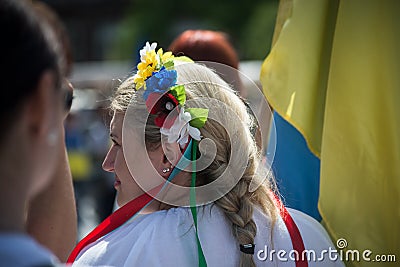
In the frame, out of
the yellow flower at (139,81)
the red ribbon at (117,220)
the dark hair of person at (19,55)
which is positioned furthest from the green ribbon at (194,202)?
the dark hair of person at (19,55)

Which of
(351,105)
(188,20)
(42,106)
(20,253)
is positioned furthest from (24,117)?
(188,20)

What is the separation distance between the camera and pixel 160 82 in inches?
A: 70.7

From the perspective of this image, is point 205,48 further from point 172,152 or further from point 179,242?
point 179,242

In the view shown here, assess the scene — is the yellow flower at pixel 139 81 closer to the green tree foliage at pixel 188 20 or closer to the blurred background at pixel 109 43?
the blurred background at pixel 109 43

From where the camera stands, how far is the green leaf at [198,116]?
1777 millimetres

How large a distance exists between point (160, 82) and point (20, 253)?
921mm

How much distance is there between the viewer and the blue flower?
1.80 meters

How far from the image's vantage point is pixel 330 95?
6.75 ft

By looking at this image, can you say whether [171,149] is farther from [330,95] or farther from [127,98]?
[330,95]

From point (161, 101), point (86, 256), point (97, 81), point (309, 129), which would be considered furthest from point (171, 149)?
point (97, 81)

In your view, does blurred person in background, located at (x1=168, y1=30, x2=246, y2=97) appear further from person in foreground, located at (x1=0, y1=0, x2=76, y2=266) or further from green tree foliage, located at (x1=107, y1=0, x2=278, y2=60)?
green tree foliage, located at (x1=107, y1=0, x2=278, y2=60)

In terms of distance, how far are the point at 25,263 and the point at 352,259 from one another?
49.4 inches

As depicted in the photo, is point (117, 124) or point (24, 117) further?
point (117, 124)

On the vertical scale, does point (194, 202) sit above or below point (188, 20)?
above
